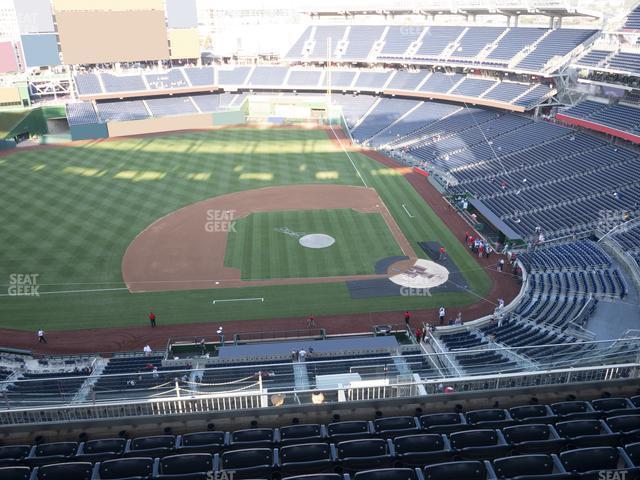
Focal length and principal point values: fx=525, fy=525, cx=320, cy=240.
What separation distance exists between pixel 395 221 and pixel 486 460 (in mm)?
28456

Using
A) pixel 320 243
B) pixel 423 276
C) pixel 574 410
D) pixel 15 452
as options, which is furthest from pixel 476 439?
pixel 320 243

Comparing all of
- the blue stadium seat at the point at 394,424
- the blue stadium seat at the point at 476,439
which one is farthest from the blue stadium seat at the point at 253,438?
the blue stadium seat at the point at 476,439

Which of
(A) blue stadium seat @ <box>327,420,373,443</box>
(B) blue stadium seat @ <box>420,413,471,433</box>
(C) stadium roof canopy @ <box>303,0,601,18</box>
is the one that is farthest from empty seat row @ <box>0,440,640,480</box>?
(C) stadium roof canopy @ <box>303,0,601,18</box>

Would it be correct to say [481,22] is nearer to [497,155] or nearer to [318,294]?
[497,155]

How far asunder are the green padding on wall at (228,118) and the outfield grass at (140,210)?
3287mm

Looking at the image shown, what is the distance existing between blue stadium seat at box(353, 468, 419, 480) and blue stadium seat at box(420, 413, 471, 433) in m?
1.68

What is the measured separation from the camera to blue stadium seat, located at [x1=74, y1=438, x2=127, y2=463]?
333 inches

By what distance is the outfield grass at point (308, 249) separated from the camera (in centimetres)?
2947

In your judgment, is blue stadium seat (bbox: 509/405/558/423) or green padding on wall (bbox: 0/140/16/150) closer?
blue stadium seat (bbox: 509/405/558/423)

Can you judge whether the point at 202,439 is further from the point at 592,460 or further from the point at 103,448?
the point at 592,460

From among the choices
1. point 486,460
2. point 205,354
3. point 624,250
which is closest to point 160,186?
point 205,354

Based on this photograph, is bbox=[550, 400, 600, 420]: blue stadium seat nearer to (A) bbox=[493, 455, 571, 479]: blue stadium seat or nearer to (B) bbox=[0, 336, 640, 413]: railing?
(B) bbox=[0, 336, 640, 413]: railing

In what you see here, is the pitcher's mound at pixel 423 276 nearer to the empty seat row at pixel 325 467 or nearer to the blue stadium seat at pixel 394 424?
the blue stadium seat at pixel 394 424

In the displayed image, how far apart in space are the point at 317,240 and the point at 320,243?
0.51 meters
